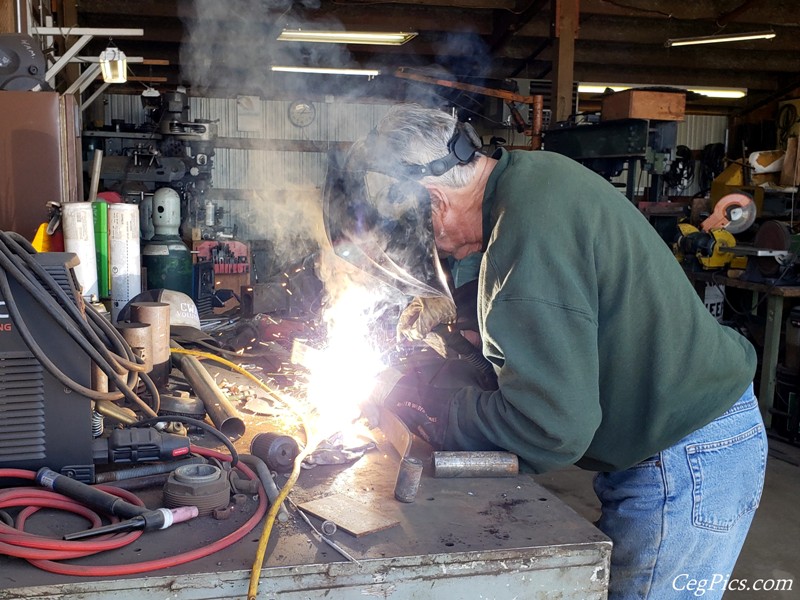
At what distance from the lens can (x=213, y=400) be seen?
167cm

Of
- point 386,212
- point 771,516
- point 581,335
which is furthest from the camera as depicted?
point 771,516

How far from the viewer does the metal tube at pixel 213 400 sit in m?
1.55

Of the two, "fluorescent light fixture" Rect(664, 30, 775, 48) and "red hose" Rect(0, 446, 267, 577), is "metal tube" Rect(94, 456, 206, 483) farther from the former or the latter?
"fluorescent light fixture" Rect(664, 30, 775, 48)

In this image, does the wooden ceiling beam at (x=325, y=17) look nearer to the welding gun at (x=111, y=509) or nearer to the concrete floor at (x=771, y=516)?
the concrete floor at (x=771, y=516)

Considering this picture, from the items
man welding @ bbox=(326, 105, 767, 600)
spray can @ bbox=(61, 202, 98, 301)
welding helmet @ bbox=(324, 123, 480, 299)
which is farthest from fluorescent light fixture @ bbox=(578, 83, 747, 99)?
man welding @ bbox=(326, 105, 767, 600)

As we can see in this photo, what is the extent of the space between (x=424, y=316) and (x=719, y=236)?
4.14 metres

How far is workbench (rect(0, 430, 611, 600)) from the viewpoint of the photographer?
37.1 inches

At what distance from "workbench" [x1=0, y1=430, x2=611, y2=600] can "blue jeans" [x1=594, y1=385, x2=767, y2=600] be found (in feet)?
0.83

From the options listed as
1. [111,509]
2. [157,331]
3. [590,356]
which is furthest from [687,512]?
[157,331]

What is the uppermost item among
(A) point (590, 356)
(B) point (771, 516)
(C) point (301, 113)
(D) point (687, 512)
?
(C) point (301, 113)

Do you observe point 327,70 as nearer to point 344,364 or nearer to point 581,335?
point 344,364

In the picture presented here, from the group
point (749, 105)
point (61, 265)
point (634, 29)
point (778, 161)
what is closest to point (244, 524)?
point (61, 265)

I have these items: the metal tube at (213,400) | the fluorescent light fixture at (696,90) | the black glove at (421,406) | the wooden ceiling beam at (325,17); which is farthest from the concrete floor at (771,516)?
the fluorescent light fixture at (696,90)

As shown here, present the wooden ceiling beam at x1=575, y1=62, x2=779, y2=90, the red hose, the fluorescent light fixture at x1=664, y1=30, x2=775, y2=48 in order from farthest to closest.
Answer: the wooden ceiling beam at x1=575, y1=62, x2=779, y2=90 < the fluorescent light fixture at x1=664, y1=30, x2=775, y2=48 < the red hose
